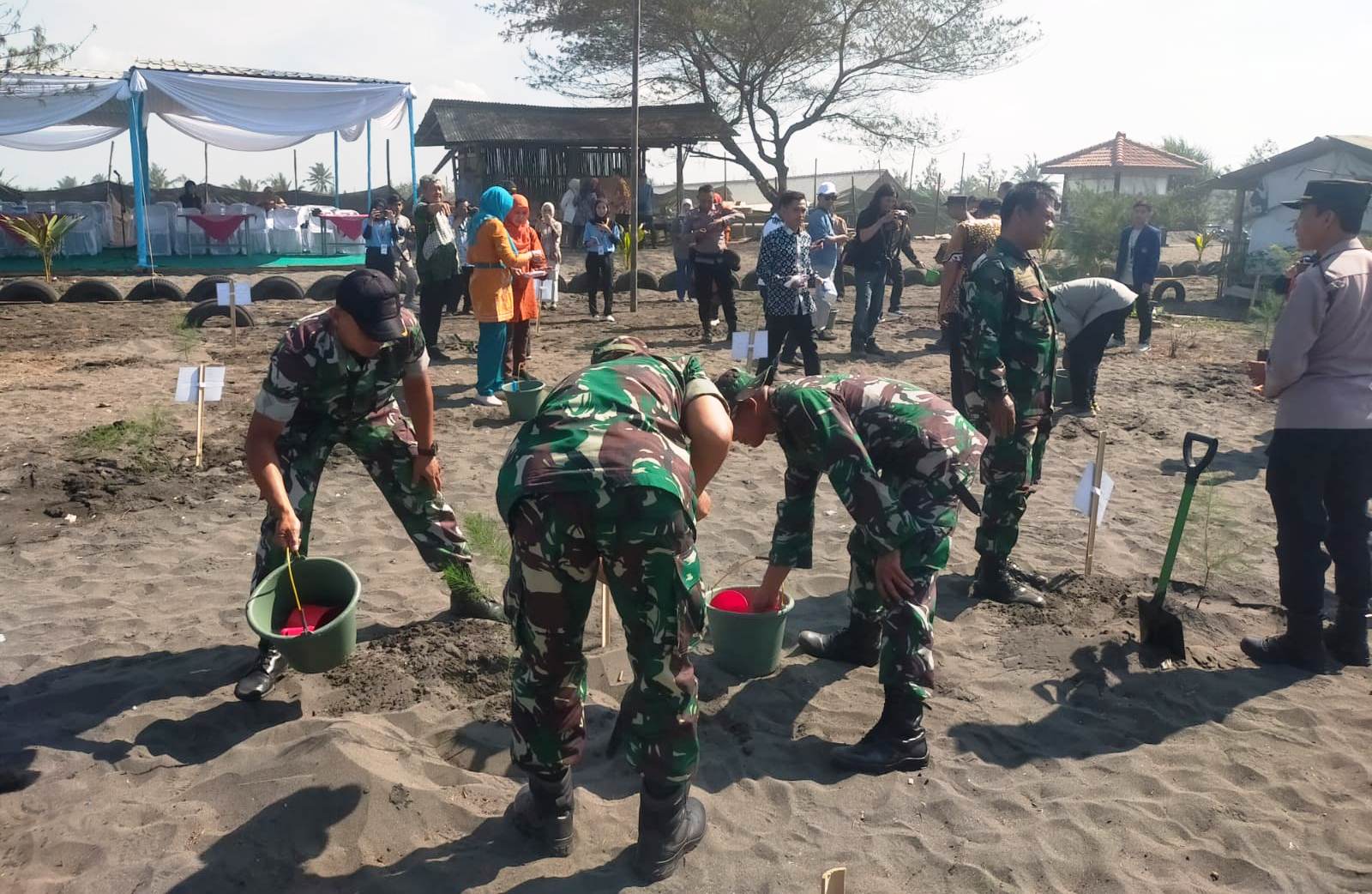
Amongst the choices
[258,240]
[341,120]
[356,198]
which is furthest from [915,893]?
[356,198]

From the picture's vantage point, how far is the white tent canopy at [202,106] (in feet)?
52.9

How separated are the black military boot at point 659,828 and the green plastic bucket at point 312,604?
1.15 m

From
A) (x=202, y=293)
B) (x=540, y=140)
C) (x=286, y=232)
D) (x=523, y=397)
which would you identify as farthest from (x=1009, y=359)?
(x=540, y=140)

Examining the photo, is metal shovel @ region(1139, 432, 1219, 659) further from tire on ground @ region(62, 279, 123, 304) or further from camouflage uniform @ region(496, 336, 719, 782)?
tire on ground @ region(62, 279, 123, 304)

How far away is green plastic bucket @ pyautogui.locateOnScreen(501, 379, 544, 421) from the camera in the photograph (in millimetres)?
7504

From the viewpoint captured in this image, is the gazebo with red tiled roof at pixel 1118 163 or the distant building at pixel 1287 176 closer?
the distant building at pixel 1287 176

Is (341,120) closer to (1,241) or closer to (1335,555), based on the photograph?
(1,241)

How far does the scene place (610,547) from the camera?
8.32ft

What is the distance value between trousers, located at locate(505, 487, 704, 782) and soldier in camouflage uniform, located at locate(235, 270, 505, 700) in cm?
113

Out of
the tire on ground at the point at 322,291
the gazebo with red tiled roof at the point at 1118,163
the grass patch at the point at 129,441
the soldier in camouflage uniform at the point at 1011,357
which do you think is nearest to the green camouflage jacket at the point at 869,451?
the soldier in camouflage uniform at the point at 1011,357

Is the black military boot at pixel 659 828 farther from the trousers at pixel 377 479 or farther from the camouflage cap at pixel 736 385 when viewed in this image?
the trousers at pixel 377 479

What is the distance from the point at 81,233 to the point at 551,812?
1981cm

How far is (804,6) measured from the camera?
25.6 metres

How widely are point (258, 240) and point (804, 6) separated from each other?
15.0 metres
